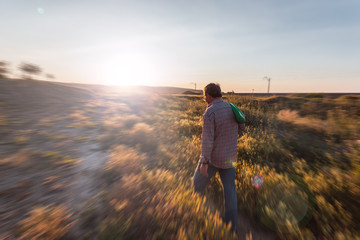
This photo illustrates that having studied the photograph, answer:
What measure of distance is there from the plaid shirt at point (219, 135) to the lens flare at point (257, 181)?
1.25m

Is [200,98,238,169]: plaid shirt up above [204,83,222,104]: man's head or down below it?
below

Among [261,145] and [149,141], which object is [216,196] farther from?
[149,141]

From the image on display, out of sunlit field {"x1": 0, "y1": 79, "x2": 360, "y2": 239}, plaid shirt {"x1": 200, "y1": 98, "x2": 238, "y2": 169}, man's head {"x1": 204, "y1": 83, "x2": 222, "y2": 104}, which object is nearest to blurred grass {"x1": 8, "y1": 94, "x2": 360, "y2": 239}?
sunlit field {"x1": 0, "y1": 79, "x2": 360, "y2": 239}

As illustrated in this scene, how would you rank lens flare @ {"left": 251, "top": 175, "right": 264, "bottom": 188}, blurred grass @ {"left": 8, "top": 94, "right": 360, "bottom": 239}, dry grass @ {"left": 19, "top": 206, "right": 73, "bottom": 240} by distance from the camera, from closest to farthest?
dry grass @ {"left": 19, "top": 206, "right": 73, "bottom": 240}, blurred grass @ {"left": 8, "top": 94, "right": 360, "bottom": 239}, lens flare @ {"left": 251, "top": 175, "right": 264, "bottom": 188}

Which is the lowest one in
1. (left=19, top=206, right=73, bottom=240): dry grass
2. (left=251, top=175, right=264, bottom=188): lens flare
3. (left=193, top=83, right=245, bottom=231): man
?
(left=19, top=206, right=73, bottom=240): dry grass

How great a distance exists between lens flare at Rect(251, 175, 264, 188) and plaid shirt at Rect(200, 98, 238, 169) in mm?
1251

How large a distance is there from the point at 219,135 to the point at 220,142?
111 millimetres

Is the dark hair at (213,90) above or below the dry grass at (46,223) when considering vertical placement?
above

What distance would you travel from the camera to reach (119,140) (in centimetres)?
687

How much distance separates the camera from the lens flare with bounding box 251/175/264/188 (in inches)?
127

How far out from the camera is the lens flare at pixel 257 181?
3.23 meters

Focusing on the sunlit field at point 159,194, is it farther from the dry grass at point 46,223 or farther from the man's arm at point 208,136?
the man's arm at point 208,136

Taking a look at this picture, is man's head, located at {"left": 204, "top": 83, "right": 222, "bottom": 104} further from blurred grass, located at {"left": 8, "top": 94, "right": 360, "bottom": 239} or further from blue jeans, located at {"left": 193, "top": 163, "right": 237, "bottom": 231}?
blurred grass, located at {"left": 8, "top": 94, "right": 360, "bottom": 239}

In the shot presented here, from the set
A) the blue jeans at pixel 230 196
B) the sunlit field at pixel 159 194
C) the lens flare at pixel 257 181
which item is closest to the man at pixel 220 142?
the blue jeans at pixel 230 196
